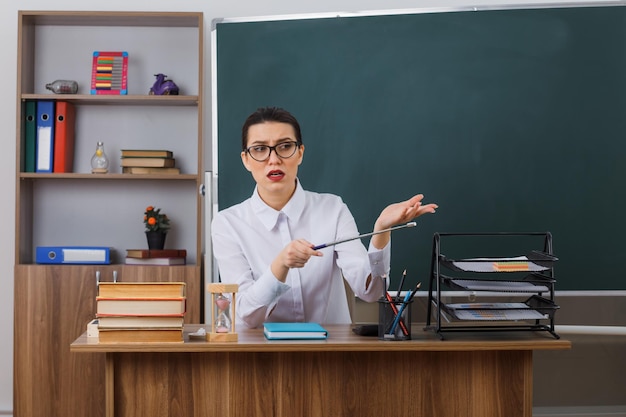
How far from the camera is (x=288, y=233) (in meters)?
3.30

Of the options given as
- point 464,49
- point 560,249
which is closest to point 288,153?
point 464,49

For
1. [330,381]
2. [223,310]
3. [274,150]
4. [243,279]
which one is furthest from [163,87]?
[330,381]

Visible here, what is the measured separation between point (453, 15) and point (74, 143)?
6.73 ft

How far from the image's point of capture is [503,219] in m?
3.42

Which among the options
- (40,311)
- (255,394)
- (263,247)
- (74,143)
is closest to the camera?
(255,394)

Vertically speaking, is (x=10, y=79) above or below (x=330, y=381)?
above

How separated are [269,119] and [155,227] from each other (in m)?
0.91

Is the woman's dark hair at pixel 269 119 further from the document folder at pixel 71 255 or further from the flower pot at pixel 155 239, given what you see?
the document folder at pixel 71 255

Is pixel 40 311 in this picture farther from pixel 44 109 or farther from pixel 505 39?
pixel 505 39

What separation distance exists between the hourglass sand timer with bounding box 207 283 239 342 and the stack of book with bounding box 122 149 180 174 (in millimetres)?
1663

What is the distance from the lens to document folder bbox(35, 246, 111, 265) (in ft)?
12.5

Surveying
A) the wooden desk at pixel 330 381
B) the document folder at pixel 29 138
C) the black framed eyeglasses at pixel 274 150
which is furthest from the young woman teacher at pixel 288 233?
the document folder at pixel 29 138

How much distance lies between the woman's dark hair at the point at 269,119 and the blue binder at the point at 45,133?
3.55 ft

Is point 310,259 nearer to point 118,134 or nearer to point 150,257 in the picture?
point 150,257
